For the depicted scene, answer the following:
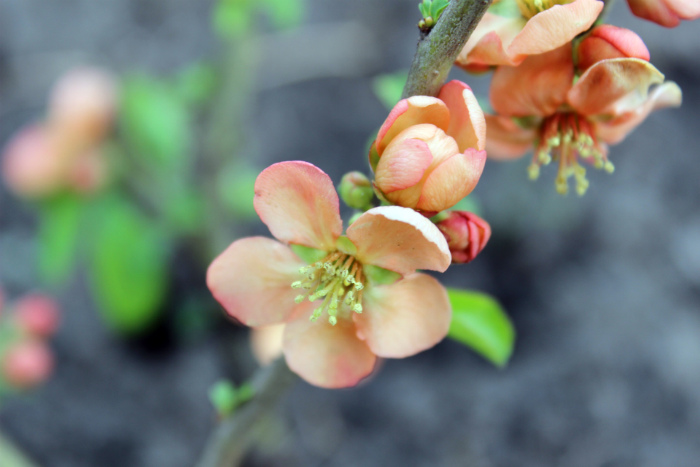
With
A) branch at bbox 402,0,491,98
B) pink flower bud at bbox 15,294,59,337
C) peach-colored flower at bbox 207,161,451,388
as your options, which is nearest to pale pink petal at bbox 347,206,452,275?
peach-colored flower at bbox 207,161,451,388

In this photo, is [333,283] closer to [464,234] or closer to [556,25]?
[464,234]

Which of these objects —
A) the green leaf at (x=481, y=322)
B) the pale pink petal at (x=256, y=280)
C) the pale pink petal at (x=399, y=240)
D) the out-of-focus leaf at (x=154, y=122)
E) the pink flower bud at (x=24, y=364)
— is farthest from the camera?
the out-of-focus leaf at (x=154, y=122)

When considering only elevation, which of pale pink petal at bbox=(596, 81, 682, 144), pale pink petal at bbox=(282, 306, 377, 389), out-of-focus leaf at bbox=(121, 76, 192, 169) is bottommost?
out-of-focus leaf at bbox=(121, 76, 192, 169)

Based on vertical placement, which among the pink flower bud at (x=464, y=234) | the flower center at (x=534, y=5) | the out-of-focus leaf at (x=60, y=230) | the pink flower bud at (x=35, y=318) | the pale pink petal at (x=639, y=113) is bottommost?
the pink flower bud at (x=35, y=318)

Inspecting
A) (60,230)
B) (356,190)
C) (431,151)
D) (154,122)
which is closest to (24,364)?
(60,230)

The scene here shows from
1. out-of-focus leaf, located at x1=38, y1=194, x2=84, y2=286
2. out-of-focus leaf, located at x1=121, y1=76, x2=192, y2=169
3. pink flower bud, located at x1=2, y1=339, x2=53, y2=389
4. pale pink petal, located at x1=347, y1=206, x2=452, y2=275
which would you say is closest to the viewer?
pale pink petal, located at x1=347, y1=206, x2=452, y2=275

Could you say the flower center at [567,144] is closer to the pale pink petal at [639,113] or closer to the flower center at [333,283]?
the pale pink petal at [639,113]

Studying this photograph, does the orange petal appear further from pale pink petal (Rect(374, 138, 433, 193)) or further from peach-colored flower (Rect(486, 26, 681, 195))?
pale pink petal (Rect(374, 138, 433, 193))

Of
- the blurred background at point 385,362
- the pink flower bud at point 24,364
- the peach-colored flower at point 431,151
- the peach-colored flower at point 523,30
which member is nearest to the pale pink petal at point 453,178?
the peach-colored flower at point 431,151

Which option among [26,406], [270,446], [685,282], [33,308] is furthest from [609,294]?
[26,406]
